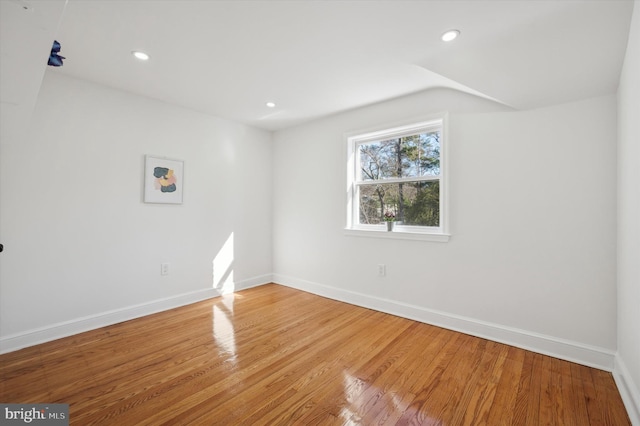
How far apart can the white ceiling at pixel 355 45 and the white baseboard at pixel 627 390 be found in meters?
1.86

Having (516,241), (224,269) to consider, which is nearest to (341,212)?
(224,269)

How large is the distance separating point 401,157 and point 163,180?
2.69m

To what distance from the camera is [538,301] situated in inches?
89.0

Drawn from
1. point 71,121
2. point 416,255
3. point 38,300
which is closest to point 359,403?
point 416,255

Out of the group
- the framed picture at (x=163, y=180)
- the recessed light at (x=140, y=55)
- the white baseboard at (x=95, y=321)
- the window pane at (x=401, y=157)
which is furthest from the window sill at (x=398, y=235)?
the recessed light at (x=140, y=55)

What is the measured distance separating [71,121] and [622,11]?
396 cm

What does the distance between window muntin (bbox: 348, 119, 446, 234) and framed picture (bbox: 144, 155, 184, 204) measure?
2054 mm

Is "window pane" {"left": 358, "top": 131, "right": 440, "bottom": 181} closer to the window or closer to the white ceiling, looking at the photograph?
the window

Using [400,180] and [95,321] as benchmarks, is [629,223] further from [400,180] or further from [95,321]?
[95,321]

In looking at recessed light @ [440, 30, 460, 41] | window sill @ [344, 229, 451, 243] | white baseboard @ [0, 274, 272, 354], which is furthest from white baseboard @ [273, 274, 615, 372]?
recessed light @ [440, 30, 460, 41]

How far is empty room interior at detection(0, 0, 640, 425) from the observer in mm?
1628

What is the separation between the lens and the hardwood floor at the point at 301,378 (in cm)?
156

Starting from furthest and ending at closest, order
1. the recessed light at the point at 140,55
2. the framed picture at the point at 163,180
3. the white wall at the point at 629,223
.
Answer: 1. the framed picture at the point at 163,180
2. the recessed light at the point at 140,55
3. the white wall at the point at 629,223

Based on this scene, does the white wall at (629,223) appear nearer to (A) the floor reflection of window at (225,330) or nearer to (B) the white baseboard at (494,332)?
(B) the white baseboard at (494,332)
